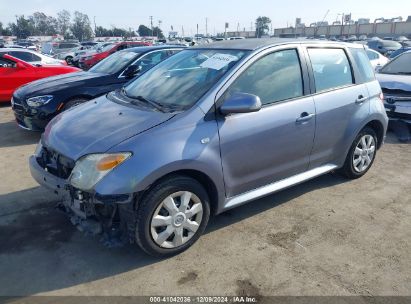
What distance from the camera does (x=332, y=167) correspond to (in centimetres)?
450

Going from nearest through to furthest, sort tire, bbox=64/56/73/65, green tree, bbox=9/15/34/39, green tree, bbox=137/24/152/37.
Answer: tire, bbox=64/56/73/65
green tree, bbox=9/15/34/39
green tree, bbox=137/24/152/37

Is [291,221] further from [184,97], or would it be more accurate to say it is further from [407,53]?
[407,53]

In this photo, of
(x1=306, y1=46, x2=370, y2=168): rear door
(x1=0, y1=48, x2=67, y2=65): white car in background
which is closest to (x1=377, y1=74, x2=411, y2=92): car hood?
(x1=306, y1=46, x2=370, y2=168): rear door

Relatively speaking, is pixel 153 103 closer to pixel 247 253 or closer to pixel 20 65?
pixel 247 253

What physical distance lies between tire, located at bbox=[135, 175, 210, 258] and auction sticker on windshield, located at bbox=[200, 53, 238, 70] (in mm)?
1179

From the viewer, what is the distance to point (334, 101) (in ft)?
14.0

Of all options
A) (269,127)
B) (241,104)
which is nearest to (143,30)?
(269,127)

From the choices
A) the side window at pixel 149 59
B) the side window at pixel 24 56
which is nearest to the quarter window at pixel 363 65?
the side window at pixel 149 59

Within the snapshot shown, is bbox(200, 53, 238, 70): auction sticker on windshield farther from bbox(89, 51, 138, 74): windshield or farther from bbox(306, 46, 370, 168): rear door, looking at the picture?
bbox(89, 51, 138, 74): windshield

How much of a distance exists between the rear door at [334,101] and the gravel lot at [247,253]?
0.59m

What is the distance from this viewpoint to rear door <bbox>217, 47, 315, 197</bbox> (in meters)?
3.42

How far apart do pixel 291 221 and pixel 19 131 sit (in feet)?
18.5

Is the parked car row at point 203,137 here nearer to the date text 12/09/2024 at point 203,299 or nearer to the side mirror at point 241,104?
the side mirror at point 241,104

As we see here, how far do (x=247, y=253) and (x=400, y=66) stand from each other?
659 cm
